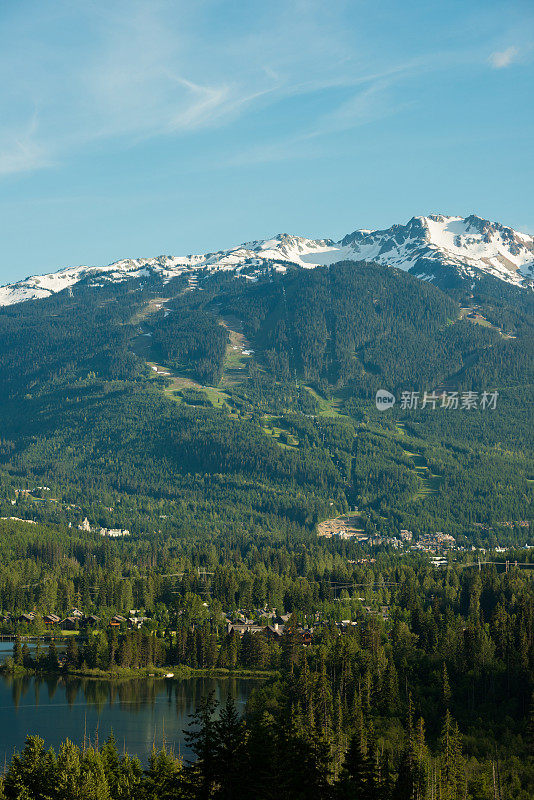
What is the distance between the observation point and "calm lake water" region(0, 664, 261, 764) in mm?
120188

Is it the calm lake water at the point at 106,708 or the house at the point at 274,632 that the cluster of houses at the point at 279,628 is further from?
the calm lake water at the point at 106,708

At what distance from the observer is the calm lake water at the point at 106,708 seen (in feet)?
394

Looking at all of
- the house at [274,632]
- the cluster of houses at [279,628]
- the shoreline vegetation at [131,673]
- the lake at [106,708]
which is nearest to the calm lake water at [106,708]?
the lake at [106,708]

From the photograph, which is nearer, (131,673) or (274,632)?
(131,673)

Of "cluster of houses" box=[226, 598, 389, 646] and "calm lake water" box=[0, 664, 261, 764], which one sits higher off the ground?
"cluster of houses" box=[226, 598, 389, 646]

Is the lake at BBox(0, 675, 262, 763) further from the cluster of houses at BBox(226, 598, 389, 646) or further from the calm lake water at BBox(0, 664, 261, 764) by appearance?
the cluster of houses at BBox(226, 598, 389, 646)

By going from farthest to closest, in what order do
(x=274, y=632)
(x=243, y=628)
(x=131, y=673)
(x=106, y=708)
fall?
(x=243, y=628)
(x=274, y=632)
(x=131, y=673)
(x=106, y=708)

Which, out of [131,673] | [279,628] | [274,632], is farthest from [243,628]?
[131,673]

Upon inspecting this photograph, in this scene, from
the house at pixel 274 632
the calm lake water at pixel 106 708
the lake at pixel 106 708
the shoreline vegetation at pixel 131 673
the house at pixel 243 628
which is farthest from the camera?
the house at pixel 243 628

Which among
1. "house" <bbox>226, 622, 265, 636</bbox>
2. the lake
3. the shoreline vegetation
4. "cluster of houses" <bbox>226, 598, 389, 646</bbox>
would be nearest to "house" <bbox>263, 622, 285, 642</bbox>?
"cluster of houses" <bbox>226, 598, 389, 646</bbox>

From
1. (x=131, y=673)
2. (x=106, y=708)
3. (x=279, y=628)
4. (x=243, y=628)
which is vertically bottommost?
(x=106, y=708)

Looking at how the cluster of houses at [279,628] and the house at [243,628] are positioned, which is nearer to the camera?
the cluster of houses at [279,628]

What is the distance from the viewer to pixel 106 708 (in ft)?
456

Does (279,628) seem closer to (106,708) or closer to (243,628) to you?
(243,628)
